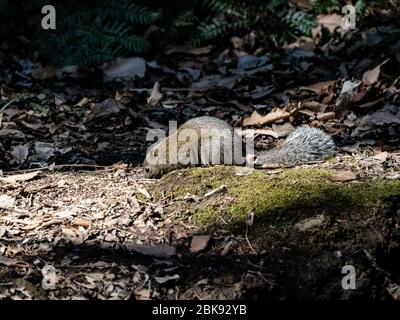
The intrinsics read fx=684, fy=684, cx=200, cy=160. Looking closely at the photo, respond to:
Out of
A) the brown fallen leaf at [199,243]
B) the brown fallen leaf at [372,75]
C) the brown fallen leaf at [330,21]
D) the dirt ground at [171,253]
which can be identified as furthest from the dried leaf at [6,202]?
the brown fallen leaf at [330,21]

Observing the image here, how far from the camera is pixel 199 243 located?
3277 mm

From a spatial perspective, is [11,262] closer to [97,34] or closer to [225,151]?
[225,151]

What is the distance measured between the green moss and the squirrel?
0.57ft

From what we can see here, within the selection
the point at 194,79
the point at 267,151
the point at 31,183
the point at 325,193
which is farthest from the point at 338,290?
the point at 194,79

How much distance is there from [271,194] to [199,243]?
526mm

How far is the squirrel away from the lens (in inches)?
160

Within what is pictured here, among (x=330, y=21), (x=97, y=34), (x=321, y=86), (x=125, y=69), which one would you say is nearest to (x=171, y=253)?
(x=321, y=86)

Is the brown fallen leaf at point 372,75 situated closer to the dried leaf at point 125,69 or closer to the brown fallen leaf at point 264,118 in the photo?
the brown fallen leaf at point 264,118

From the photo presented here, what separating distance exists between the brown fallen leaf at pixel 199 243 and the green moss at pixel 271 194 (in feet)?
0.43

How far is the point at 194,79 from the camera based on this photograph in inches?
251

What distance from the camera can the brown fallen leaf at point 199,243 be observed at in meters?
3.24

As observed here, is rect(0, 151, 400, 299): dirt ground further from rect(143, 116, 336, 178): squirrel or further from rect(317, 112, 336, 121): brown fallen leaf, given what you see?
rect(317, 112, 336, 121): brown fallen leaf

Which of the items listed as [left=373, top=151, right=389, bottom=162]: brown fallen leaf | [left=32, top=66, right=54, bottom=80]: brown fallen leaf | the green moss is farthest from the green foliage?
[left=373, top=151, right=389, bottom=162]: brown fallen leaf

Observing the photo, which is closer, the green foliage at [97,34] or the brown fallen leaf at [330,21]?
the green foliage at [97,34]
